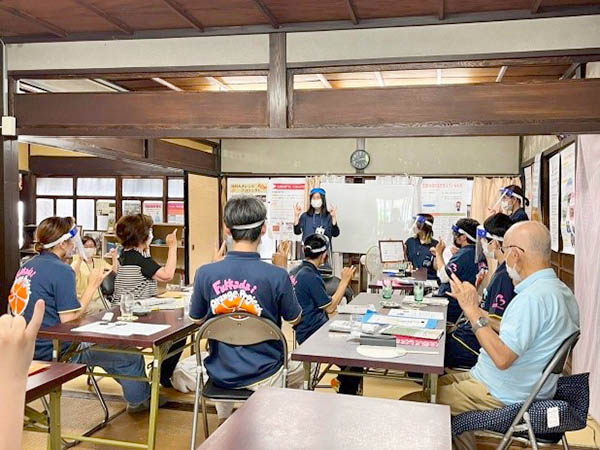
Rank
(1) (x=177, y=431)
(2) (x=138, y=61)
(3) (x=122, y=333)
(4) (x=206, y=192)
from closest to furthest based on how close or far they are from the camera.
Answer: (3) (x=122, y=333) < (1) (x=177, y=431) < (2) (x=138, y=61) < (4) (x=206, y=192)

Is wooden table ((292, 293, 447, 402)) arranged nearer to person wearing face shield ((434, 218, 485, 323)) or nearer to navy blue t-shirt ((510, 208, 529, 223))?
person wearing face shield ((434, 218, 485, 323))

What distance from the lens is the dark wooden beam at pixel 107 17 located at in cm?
329

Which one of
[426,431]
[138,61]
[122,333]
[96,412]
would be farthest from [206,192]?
[426,431]

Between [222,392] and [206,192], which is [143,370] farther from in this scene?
[206,192]

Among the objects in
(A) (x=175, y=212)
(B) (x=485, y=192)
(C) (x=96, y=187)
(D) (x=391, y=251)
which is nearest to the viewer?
(D) (x=391, y=251)

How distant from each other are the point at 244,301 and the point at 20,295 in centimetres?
132

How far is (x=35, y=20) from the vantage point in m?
3.59

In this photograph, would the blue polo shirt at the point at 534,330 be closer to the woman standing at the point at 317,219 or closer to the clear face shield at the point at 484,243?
the clear face shield at the point at 484,243

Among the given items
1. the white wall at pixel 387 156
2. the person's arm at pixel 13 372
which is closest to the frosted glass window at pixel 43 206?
the white wall at pixel 387 156

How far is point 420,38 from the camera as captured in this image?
3.43 meters

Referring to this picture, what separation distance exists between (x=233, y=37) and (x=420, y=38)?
4.16 ft

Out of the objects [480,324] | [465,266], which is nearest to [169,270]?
[465,266]

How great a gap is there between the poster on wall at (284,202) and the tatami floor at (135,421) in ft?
13.5

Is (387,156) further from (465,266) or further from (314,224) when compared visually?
(465,266)
